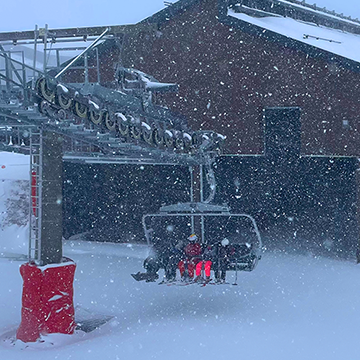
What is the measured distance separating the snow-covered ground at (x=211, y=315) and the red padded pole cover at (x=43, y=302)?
Answer: 17 centimetres

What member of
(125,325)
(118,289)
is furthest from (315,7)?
(125,325)

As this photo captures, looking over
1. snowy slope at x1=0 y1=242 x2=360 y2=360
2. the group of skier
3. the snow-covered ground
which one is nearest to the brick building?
the snow-covered ground

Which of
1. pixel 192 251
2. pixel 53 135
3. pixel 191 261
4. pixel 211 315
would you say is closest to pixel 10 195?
pixel 192 251

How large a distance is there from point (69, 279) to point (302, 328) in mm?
3699

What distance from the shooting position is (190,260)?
30.0 ft

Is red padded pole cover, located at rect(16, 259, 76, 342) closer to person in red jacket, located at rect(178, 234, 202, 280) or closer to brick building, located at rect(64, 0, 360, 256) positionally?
person in red jacket, located at rect(178, 234, 202, 280)

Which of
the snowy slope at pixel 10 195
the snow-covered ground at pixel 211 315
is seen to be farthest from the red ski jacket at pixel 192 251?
the snowy slope at pixel 10 195

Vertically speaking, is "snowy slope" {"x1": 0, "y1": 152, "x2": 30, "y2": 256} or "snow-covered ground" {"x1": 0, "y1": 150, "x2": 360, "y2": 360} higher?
"snowy slope" {"x1": 0, "y1": 152, "x2": 30, "y2": 256}

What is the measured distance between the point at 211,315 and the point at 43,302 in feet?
10.3

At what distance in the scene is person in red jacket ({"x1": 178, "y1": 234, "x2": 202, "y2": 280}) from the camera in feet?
29.8

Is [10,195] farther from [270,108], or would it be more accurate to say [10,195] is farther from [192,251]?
[192,251]

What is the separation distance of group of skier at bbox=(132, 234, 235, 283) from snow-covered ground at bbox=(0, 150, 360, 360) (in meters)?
0.69

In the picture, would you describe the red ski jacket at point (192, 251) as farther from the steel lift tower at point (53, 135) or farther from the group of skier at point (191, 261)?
the steel lift tower at point (53, 135)

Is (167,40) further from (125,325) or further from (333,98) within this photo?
(125,325)
